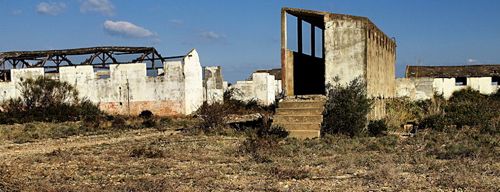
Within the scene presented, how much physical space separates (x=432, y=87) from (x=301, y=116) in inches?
828

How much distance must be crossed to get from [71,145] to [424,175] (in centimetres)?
974

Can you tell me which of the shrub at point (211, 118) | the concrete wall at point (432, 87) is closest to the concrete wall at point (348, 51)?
the shrub at point (211, 118)

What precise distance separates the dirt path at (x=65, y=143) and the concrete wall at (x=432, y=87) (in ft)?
54.5

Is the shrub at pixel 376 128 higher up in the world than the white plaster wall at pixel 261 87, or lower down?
lower down

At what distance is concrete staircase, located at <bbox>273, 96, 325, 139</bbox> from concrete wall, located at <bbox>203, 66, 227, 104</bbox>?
14743mm

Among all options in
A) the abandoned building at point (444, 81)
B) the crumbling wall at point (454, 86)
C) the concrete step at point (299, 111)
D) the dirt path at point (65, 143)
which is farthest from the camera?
the crumbling wall at point (454, 86)

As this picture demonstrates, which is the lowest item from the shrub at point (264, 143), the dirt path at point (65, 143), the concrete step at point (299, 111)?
the dirt path at point (65, 143)

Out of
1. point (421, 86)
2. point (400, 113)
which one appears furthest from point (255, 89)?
point (400, 113)

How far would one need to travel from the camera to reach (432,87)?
33188mm

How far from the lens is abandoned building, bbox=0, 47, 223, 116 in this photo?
86.1 feet

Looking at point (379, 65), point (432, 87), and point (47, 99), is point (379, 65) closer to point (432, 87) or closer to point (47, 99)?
point (432, 87)

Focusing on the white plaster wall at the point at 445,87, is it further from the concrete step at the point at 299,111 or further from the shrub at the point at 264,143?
the shrub at the point at 264,143

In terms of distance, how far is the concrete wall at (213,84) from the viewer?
30.2 m

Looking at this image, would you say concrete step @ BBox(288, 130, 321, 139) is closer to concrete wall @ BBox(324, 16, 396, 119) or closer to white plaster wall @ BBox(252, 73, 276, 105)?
concrete wall @ BBox(324, 16, 396, 119)
